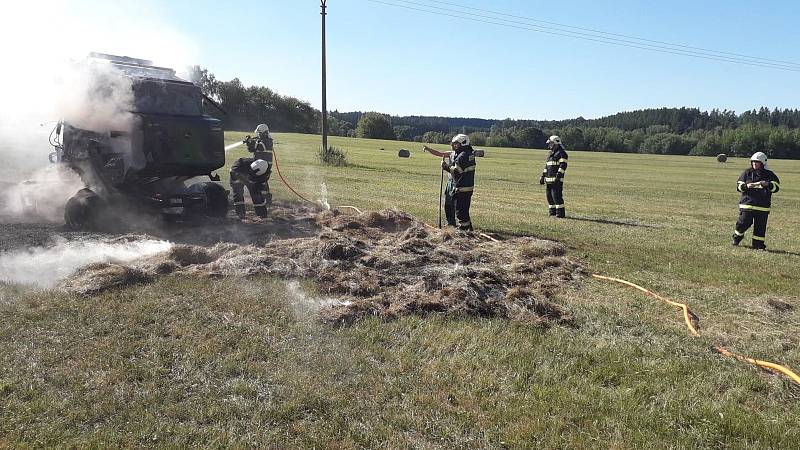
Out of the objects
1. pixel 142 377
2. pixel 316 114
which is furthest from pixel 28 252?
pixel 316 114

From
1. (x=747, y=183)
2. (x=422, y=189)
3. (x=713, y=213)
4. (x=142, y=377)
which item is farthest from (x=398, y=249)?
(x=713, y=213)

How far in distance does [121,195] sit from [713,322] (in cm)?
944

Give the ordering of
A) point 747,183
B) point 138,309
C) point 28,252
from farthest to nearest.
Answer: point 747,183, point 28,252, point 138,309

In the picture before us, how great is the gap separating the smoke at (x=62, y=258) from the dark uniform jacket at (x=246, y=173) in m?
2.57

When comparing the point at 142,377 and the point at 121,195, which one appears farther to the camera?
the point at 121,195

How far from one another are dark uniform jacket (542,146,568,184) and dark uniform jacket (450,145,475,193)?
3.60 metres

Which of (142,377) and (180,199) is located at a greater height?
(180,199)

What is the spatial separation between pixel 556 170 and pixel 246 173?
24.1ft

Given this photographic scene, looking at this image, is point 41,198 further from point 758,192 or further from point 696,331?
point 758,192

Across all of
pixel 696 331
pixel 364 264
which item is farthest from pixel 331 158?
pixel 696 331

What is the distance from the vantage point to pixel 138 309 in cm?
545

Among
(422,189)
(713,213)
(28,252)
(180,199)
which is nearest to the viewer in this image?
(28,252)

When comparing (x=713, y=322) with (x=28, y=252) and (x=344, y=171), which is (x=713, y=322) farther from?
(x=344, y=171)

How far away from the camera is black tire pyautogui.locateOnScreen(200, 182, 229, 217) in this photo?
1062 centimetres
